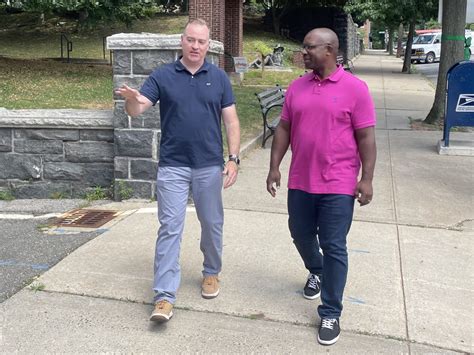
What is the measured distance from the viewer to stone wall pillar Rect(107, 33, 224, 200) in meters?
5.51

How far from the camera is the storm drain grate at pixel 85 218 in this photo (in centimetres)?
529

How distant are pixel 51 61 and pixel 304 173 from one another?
17.5 meters

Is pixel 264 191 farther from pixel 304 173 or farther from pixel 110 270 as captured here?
pixel 304 173

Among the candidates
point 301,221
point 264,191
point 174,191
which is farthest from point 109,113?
point 301,221

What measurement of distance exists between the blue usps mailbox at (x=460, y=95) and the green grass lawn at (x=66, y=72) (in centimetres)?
306

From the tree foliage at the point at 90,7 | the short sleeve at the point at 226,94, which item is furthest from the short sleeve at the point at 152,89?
the tree foliage at the point at 90,7

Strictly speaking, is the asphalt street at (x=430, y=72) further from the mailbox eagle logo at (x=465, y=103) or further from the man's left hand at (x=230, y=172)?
the man's left hand at (x=230, y=172)

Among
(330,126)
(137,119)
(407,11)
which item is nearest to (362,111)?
(330,126)

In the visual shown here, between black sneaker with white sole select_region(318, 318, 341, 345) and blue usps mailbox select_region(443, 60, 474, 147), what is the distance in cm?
612

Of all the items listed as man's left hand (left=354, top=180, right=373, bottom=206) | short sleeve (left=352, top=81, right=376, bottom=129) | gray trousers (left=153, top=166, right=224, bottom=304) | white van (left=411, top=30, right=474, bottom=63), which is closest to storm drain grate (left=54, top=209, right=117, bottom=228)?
gray trousers (left=153, top=166, right=224, bottom=304)

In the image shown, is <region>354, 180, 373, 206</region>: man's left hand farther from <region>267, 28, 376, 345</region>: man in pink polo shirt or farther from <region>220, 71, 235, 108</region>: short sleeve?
<region>220, 71, 235, 108</region>: short sleeve

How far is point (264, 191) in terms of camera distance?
6.53 m

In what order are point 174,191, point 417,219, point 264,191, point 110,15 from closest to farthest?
point 174,191
point 417,219
point 264,191
point 110,15

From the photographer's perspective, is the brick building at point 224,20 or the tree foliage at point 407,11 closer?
the brick building at point 224,20
